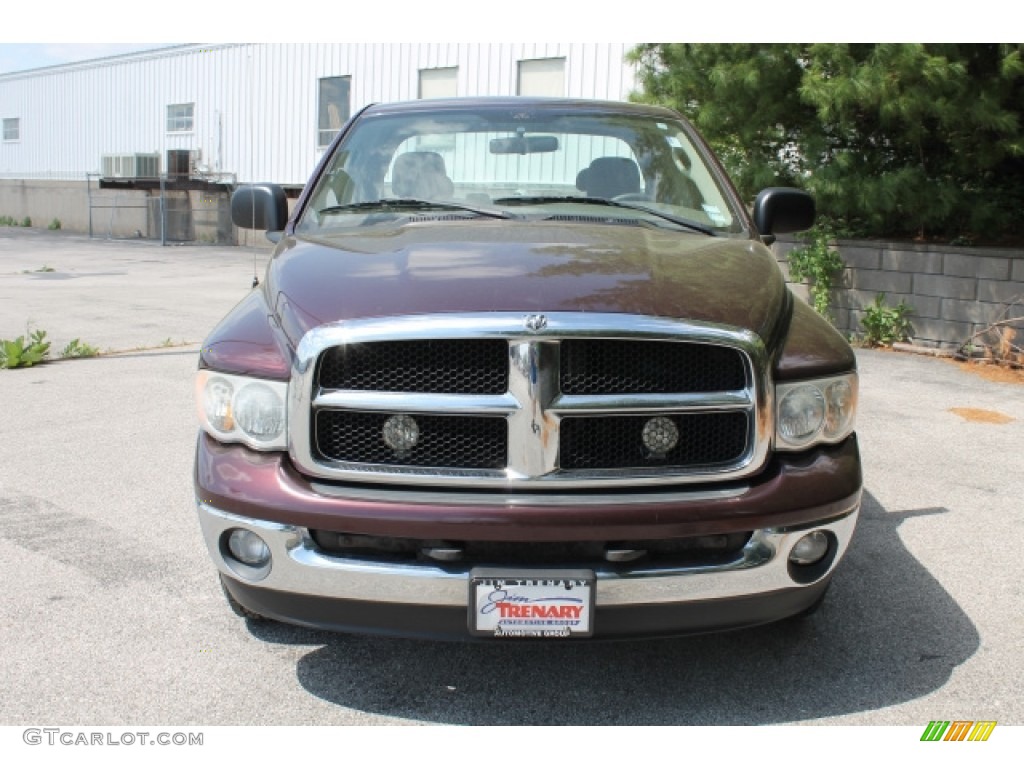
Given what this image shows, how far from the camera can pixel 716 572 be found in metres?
2.84

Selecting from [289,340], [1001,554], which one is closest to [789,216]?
[1001,554]

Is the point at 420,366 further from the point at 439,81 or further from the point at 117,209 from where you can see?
the point at 117,209

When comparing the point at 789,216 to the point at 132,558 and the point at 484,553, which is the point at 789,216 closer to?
the point at 484,553

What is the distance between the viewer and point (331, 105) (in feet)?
81.0

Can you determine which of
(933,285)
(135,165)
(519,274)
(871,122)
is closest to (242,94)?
(135,165)

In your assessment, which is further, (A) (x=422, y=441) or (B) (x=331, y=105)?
(B) (x=331, y=105)

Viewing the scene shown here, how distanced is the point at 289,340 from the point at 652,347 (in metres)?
1.01

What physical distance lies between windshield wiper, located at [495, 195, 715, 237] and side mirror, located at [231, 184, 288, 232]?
3.62ft

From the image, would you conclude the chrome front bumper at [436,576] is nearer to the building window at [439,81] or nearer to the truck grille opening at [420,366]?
the truck grille opening at [420,366]

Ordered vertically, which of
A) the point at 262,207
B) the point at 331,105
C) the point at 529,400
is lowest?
the point at 529,400

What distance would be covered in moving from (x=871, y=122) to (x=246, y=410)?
8.88m

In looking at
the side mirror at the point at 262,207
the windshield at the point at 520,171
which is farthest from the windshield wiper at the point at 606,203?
the side mirror at the point at 262,207

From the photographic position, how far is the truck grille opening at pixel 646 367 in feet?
9.37
